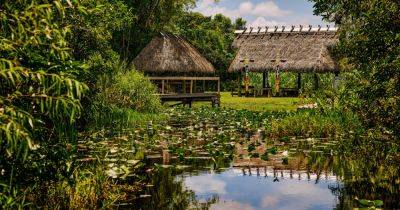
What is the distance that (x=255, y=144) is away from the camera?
Answer: 43.0 ft

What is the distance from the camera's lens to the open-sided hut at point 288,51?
3891 cm

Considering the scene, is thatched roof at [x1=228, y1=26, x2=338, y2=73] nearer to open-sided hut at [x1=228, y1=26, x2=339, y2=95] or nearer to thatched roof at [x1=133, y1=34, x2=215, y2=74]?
open-sided hut at [x1=228, y1=26, x2=339, y2=95]

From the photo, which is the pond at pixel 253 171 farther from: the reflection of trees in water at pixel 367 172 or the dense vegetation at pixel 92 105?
the dense vegetation at pixel 92 105

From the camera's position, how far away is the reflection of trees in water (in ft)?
25.4

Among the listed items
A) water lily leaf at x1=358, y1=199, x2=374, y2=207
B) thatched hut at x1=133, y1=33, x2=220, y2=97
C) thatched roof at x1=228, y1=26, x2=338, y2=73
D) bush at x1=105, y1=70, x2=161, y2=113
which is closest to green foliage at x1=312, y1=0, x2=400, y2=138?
water lily leaf at x1=358, y1=199, x2=374, y2=207

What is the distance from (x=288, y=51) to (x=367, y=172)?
32.2 m

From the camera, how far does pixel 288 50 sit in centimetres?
4081

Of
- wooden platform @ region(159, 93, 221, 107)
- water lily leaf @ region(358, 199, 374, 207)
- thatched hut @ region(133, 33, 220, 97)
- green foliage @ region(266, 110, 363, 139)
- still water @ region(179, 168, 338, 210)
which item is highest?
thatched hut @ region(133, 33, 220, 97)

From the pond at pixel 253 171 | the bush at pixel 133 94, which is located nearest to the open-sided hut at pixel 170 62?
the bush at pixel 133 94

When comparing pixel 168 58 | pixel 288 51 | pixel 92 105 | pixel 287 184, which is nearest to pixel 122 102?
pixel 92 105

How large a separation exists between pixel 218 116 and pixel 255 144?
29.3ft

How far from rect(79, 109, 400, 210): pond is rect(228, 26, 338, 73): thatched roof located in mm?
25195

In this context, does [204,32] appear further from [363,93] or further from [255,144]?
[363,93]

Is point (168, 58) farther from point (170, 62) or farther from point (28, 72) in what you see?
point (28, 72)
